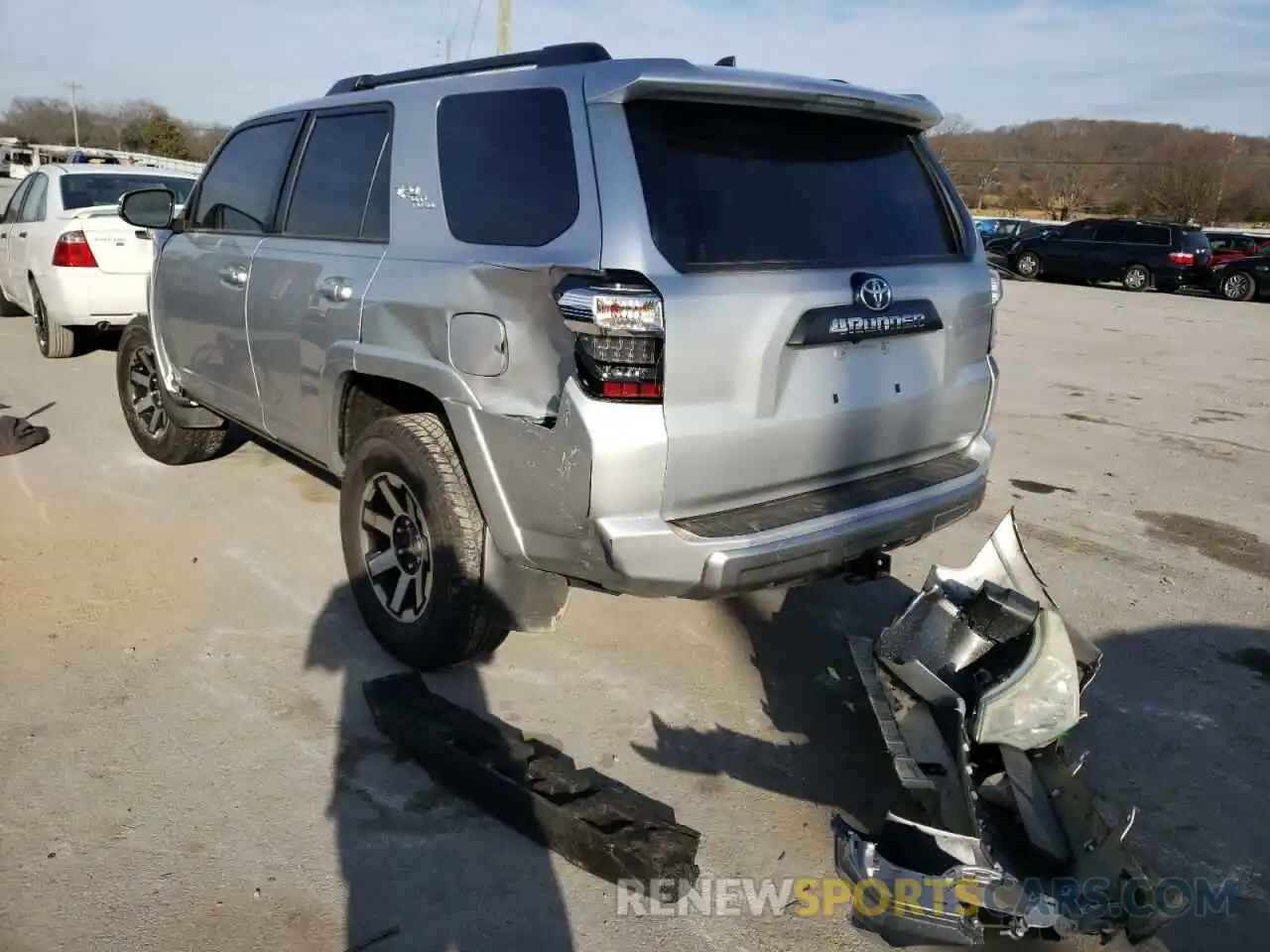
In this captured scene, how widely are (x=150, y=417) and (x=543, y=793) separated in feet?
14.1

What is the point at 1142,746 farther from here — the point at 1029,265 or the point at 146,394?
the point at 1029,265

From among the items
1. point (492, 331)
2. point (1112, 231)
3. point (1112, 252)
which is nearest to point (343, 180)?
point (492, 331)

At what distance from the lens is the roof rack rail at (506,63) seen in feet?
10.1

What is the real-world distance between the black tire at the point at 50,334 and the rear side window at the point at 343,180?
19.1ft

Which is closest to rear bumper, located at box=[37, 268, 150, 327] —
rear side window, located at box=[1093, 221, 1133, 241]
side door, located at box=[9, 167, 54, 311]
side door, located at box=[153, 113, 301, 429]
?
side door, located at box=[9, 167, 54, 311]

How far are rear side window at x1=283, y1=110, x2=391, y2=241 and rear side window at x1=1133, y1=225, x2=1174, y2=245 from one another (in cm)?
2250

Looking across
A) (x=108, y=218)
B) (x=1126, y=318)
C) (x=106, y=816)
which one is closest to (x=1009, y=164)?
(x=1126, y=318)

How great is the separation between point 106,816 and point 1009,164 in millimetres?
81460

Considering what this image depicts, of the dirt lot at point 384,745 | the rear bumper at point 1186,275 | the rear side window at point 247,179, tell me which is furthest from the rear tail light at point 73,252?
the rear bumper at point 1186,275

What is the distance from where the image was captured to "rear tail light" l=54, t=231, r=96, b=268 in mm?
8000

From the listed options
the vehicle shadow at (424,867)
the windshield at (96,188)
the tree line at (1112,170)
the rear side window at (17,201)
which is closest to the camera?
the vehicle shadow at (424,867)

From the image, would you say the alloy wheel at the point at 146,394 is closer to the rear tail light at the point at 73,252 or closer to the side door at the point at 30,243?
the rear tail light at the point at 73,252

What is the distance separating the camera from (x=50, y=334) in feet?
28.7

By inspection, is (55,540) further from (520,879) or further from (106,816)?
(520,879)
